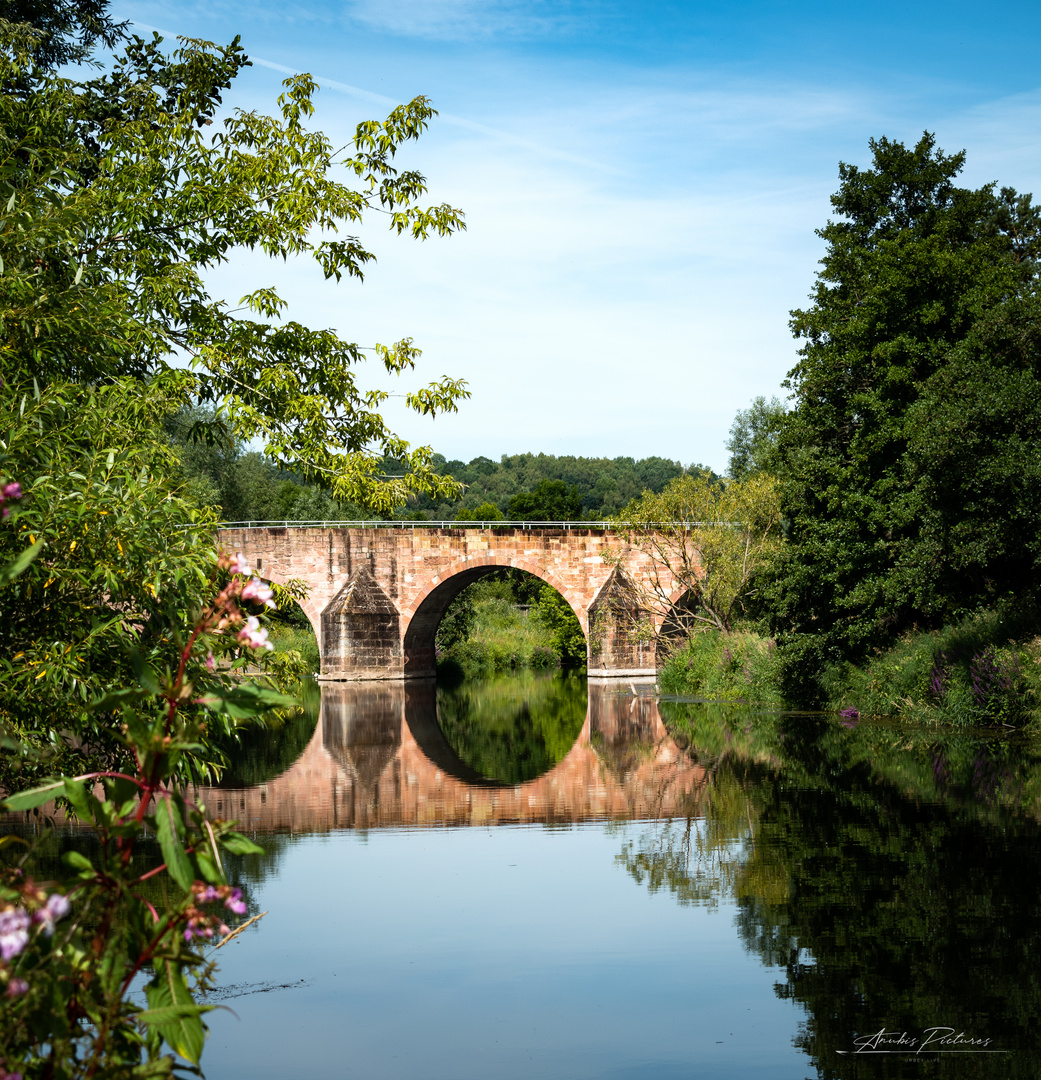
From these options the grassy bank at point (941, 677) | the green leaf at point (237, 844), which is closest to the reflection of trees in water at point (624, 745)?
the grassy bank at point (941, 677)

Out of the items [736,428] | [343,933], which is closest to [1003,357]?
[343,933]

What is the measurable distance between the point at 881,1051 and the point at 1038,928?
213 cm

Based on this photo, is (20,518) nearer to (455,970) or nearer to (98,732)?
(98,732)

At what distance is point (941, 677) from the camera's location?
54.0 ft

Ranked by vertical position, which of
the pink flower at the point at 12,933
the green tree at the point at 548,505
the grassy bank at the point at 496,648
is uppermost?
the green tree at the point at 548,505

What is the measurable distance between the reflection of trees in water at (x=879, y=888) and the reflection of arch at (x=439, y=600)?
17.8 metres

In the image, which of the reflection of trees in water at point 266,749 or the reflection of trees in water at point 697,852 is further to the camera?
the reflection of trees in water at point 266,749

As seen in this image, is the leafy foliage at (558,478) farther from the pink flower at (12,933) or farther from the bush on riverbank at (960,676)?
the pink flower at (12,933)

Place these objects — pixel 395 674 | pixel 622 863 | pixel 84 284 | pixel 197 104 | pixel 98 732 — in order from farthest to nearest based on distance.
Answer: pixel 395 674 → pixel 197 104 → pixel 622 863 → pixel 84 284 → pixel 98 732

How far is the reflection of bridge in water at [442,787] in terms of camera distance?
11000mm

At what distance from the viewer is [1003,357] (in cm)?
1473

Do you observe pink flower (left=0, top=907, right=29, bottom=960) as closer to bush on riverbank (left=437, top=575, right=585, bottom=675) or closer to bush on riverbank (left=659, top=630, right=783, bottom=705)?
bush on riverbank (left=659, top=630, right=783, bottom=705)

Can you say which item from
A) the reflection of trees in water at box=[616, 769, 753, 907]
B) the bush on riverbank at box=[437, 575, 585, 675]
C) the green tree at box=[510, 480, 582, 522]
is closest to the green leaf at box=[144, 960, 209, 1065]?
the reflection of trees in water at box=[616, 769, 753, 907]

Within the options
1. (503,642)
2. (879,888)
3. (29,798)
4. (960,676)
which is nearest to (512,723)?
(960,676)
